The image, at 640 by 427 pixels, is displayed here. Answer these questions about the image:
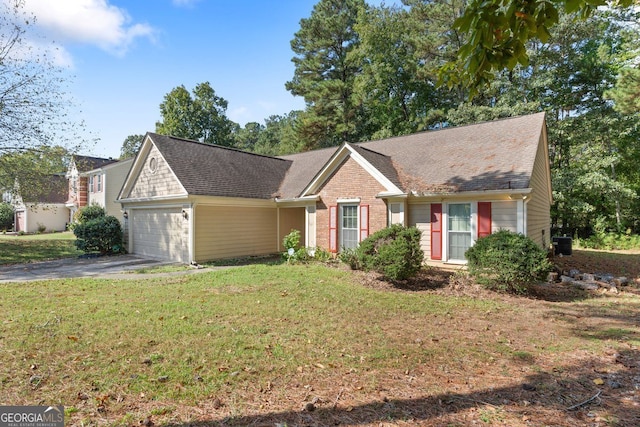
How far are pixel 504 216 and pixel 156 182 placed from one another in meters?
13.6

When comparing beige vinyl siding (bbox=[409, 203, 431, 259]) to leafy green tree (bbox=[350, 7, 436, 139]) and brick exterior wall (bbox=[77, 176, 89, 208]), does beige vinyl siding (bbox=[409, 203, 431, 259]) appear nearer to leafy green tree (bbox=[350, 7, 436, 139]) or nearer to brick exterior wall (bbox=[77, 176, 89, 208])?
leafy green tree (bbox=[350, 7, 436, 139])

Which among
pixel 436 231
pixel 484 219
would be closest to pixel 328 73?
pixel 436 231

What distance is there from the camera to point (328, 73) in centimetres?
3344

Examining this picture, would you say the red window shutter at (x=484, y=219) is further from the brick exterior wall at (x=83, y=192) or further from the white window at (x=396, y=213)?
the brick exterior wall at (x=83, y=192)

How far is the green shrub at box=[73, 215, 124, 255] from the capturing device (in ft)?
51.0

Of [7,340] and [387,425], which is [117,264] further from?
[387,425]

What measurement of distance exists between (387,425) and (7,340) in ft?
17.6

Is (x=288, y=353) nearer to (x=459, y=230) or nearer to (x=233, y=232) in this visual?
(x=459, y=230)

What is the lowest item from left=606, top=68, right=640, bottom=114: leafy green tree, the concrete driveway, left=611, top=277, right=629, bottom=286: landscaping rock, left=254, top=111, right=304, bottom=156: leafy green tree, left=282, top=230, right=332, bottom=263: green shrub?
left=611, top=277, right=629, bottom=286: landscaping rock

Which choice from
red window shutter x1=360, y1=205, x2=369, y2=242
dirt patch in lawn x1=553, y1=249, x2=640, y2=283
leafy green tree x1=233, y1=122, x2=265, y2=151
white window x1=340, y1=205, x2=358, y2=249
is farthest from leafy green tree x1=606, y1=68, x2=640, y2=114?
leafy green tree x1=233, y1=122, x2=265, y2=151

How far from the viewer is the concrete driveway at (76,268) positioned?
10656 millimetres

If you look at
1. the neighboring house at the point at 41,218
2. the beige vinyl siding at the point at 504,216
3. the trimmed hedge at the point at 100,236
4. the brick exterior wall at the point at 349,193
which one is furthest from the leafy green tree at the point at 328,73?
the neighboring house at the point at 41,218

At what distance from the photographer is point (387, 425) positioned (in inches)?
121

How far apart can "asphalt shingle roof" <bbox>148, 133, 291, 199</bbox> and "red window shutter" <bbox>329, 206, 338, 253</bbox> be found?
3804 mm
